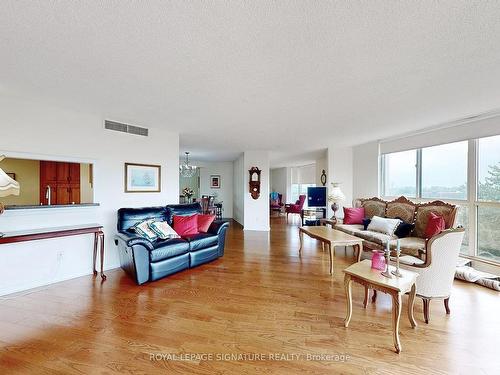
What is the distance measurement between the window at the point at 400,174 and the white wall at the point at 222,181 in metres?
5.81

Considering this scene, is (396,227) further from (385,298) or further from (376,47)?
(376,47)

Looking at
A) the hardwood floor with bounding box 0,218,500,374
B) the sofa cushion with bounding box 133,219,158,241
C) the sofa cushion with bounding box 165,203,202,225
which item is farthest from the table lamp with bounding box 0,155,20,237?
the sofa cushion with bounding box 165,203,202,225

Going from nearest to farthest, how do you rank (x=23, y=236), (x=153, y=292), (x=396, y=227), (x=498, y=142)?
1. (x=23, y=236)
2. (x=153, y=292)
3. (x=498, y=142)
4. (x=396, y=227)

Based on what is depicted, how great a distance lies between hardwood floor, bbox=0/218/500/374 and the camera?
5.62 ft

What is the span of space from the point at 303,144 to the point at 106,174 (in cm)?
446

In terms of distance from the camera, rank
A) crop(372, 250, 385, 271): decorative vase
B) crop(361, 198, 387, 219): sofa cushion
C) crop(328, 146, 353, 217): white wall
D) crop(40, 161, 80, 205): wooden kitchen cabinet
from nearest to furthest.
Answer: crop(372, 250, 385, 271): decorative vase, crop(40, 161, 80, 205): wooden kitchen cabinet, crop(361, 198, 387, 219): sofa cushion, crop(328, 146, 353, 217): white wall

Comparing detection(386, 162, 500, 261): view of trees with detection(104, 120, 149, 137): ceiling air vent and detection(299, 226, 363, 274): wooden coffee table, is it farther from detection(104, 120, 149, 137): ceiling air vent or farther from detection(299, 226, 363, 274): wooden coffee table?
detection(104, 120, 149, 137): ceiling air vent

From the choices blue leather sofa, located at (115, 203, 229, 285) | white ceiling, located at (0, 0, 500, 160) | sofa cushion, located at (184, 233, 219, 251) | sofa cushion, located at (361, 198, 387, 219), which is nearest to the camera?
white ceiling, located at (0, 0, 500, 160)

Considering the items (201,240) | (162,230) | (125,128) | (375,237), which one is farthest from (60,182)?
(375,237)

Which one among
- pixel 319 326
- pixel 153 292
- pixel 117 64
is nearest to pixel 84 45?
pixel 117 64

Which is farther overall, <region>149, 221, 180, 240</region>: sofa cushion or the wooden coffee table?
<region>149, 221, 180, 240</region>: sofa cushion

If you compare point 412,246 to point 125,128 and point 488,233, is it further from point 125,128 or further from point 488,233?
point 125,128

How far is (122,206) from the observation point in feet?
13.3

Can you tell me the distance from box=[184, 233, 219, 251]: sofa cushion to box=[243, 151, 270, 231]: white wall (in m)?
3.04
